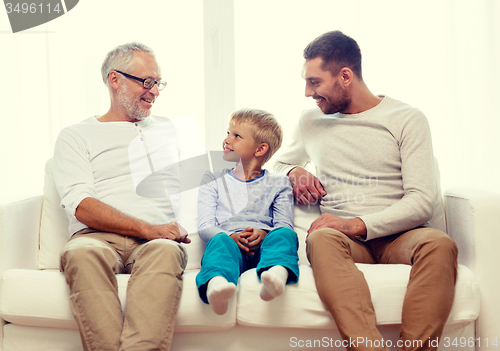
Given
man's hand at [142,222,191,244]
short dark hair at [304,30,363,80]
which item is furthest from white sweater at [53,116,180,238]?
short dark hair at [304,30,363,80]

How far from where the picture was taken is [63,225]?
167 cm

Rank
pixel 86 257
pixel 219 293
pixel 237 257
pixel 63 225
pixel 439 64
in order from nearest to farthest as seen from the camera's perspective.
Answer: pixel 219 293 → pixel 86 257 → pixel 237 257 → pixel 63 225 → pixel 439 64

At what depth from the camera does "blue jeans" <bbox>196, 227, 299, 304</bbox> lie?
123cm

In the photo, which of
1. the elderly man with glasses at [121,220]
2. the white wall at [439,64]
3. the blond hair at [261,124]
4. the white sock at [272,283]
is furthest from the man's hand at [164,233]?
the white wall at [439,64]

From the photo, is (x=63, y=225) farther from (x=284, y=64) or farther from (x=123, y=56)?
(x=284, y=64)

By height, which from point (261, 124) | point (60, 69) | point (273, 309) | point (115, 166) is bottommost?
point (273, 309)

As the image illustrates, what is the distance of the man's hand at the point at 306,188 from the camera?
167cm

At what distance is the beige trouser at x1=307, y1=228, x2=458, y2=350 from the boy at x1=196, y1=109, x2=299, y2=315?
0.11 metres

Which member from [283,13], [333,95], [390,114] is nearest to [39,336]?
[333,95]

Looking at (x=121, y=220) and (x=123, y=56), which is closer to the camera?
(x=121, y=220)

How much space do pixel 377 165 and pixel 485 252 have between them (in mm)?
475

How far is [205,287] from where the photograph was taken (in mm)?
1229

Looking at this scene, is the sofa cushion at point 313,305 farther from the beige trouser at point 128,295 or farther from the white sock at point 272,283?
the beige trouser at point 128,295

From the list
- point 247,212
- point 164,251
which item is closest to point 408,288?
point 247,212
